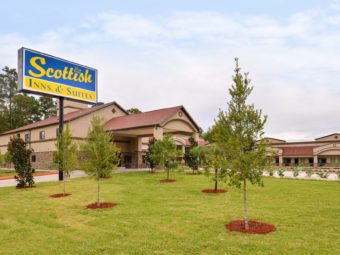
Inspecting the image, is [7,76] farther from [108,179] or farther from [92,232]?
[92,232]

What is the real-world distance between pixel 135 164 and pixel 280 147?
Result: 3098cm

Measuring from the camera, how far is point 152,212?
40.5ft

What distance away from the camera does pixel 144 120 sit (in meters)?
34.6

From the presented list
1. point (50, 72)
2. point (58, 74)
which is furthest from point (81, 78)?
point (50, 72)

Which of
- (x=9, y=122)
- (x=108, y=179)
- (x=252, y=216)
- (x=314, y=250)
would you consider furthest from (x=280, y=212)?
(x=9, y=122)

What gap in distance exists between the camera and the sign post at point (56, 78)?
999 inches

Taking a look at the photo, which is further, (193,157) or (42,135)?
(42,135)

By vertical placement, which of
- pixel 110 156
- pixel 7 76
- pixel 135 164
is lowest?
pixel 135 164

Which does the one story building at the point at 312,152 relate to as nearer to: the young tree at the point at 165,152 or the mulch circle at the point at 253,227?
the young tree at the point at 165,152

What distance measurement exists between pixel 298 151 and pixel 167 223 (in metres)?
49.4

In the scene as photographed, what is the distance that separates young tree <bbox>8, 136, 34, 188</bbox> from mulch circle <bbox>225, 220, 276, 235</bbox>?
17661mm

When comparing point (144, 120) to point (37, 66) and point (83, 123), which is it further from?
point (37, 66)

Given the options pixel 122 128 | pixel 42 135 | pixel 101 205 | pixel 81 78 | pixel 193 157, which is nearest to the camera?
pixel 101 205

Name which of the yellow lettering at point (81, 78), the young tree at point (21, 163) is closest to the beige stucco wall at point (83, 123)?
the yellow lettering at point (81, 78)
